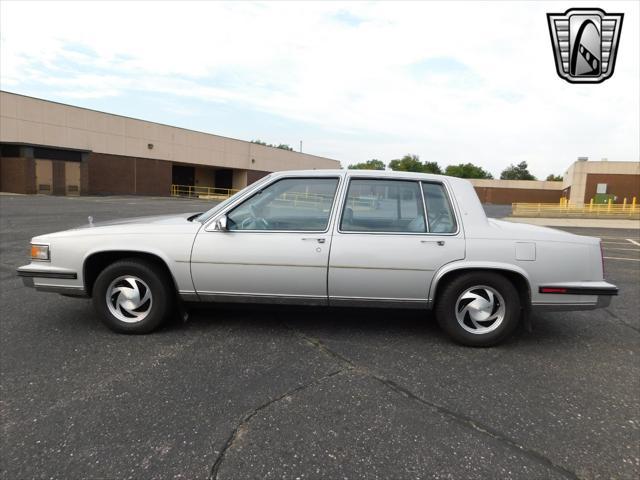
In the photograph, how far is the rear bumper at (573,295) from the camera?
345 cm

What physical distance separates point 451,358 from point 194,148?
41.8 m

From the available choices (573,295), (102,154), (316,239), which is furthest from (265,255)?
(102,154)

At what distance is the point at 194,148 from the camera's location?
136 ft

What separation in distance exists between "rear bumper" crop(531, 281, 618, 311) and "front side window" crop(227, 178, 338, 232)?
1964 millimetres

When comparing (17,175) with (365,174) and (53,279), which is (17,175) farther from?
(365,174)

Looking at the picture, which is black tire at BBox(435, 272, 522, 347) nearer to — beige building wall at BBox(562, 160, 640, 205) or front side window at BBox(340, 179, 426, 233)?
front side window at BBox(340, 179, 426, 233)

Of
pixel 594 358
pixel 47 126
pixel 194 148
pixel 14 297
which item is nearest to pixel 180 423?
pixel 594 358

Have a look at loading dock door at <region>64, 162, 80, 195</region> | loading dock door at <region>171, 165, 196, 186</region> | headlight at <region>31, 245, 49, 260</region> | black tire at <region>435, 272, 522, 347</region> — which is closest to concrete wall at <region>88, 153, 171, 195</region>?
loading dock door at <region>64, 162, 80, 195</region>

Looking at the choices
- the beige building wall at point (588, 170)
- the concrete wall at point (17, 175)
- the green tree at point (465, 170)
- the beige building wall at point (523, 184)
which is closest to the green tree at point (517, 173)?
the green tree at point (465, 170)

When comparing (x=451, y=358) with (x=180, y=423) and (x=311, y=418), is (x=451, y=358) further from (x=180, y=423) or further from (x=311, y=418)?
(x=180, y=423)

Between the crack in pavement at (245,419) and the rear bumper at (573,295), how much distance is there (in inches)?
71.3

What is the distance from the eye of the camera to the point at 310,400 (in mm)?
2717

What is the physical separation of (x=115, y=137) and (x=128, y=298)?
36014mm

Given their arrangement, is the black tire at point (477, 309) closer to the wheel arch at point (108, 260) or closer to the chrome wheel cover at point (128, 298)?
the wheel arch at point (108, 260)
